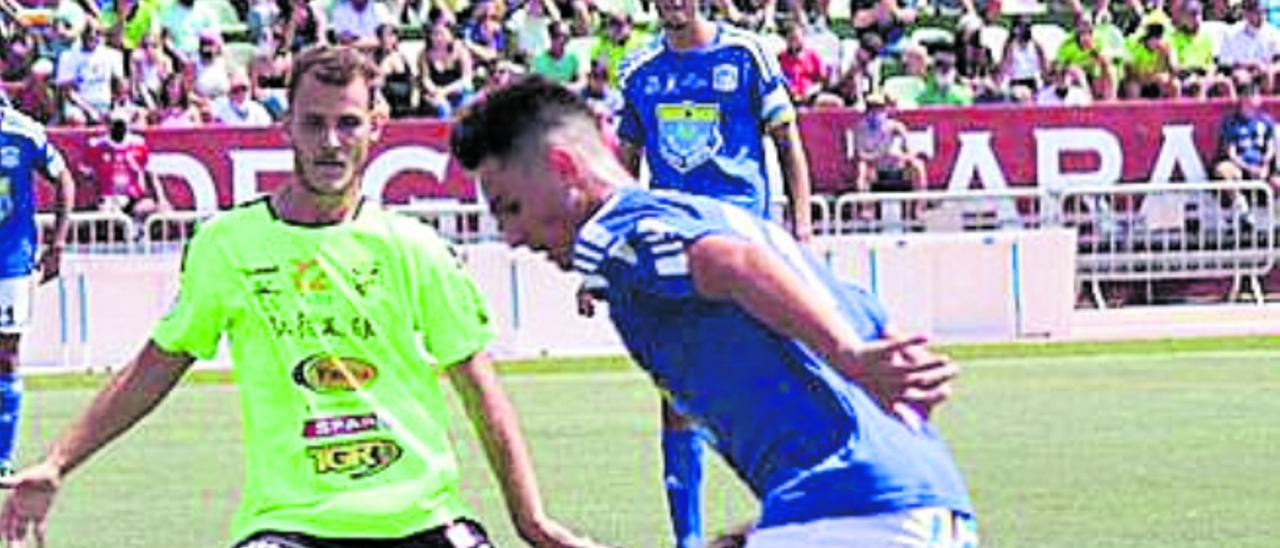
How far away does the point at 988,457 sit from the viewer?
1528 centimetres

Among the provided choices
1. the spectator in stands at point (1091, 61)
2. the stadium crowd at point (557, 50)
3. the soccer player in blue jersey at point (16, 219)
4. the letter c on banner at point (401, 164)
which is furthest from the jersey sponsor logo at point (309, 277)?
the spectator in stands at point (1091, 61)

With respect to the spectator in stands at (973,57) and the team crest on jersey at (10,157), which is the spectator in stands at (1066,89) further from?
the team crest on jersey at (10,157)

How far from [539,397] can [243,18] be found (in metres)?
12.1

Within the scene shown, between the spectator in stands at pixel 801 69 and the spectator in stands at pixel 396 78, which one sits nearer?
the spectator in stands at pixel 396 78

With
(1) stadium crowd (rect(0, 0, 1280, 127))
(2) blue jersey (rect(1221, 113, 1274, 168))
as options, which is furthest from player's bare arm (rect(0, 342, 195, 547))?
(2) blue jersey (rect(1221, 113, 1274, 168))

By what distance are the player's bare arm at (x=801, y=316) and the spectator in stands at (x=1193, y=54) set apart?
75.6 ft

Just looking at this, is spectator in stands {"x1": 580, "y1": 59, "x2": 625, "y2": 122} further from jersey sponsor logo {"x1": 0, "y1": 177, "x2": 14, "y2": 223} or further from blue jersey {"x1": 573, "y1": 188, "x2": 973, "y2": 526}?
blue jersey {"x1": 573, "y1": 188, "x2": 973, "y2": 526}

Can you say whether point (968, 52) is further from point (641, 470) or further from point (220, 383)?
point (641, 470)

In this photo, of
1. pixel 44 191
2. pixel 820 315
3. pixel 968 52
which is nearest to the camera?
pixel 820 315

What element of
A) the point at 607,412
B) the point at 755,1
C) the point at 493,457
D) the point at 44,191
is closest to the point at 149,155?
the point at 44,191

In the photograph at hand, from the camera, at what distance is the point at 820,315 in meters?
5.43

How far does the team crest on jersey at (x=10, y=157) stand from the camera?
15.7 metres

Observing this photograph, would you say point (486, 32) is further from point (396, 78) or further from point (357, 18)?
point (396, 78)

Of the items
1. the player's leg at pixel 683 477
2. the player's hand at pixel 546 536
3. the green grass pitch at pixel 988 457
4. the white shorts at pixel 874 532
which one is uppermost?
the white shorts at pixel 874 532
